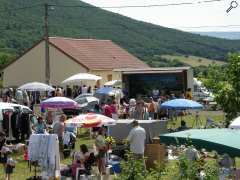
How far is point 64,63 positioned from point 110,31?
254 feet

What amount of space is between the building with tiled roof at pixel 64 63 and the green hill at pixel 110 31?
55967mm

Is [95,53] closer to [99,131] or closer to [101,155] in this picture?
[99,131]

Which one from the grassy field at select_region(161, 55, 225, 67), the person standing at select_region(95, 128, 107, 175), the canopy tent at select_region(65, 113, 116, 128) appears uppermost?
the canopy tent at select_region(65, 113, 116, 128)

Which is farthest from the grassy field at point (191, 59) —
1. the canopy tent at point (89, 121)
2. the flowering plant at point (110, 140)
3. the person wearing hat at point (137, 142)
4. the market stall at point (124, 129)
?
the person wearing hat at point (137, 142)

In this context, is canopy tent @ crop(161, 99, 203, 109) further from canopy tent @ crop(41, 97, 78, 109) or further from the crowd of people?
canopy tent @ crop(41, 97, 78, 109)

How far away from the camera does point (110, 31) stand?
430ft

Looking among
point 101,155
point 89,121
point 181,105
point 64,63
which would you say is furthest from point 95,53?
point 101,155

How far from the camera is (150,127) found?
69.9ft

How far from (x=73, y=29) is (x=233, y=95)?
111573 mm

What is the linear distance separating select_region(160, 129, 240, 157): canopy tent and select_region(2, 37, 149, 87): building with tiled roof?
39.8 metres

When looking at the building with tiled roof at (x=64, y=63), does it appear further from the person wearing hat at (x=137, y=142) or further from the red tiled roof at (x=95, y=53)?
the person wearing hat at (x=137, y=142)

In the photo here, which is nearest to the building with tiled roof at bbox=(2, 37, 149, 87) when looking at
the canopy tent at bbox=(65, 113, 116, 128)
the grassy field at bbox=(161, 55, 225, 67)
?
the canopy tent at bbox=(65, 113, 116, 128)

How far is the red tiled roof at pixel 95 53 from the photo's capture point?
2149 inches

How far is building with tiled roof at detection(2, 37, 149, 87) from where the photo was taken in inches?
2120
